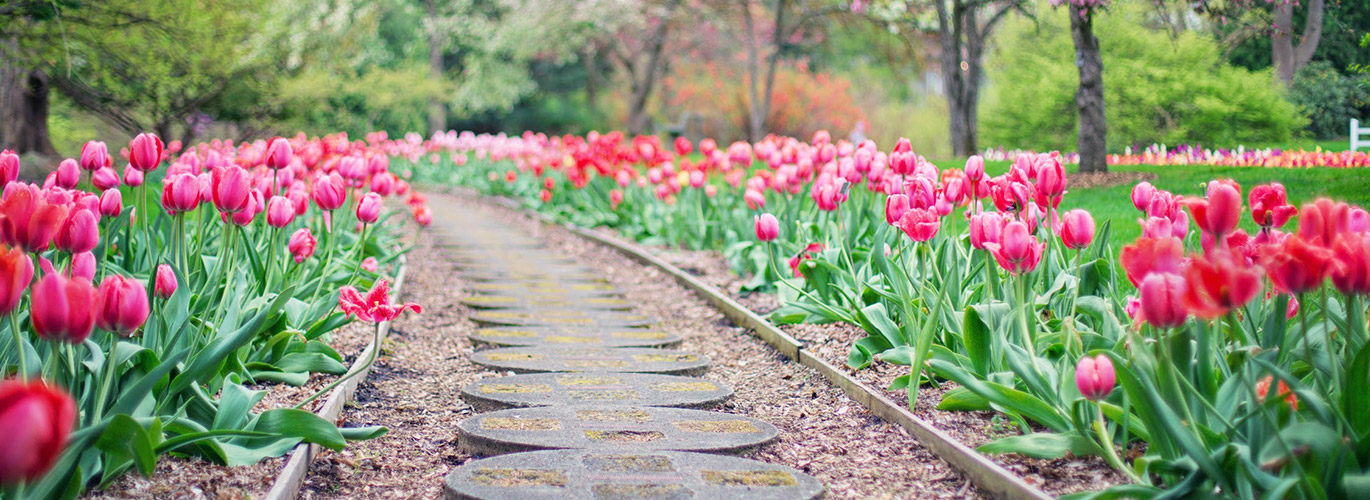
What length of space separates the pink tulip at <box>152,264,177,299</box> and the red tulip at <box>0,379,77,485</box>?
2186 mm

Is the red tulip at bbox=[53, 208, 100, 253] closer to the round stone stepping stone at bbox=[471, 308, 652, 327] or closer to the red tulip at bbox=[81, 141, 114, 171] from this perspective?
the red tulip at bbox=[81, 141, 114, 171]

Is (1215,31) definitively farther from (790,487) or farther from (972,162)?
(790,487)

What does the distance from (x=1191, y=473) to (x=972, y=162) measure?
6.65 ft

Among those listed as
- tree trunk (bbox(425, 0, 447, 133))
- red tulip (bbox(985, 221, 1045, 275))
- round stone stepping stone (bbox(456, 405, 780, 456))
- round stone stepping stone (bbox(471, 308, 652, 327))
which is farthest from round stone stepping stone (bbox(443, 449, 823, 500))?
tree trunk (bbox(425, 0, 447, 133))

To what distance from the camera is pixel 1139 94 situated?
11.6 m

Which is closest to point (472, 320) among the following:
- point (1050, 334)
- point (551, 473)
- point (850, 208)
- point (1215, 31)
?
point (850, 208)

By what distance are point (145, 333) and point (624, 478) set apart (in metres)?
1.56

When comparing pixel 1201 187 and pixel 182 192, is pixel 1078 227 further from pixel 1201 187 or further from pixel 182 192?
pixel 182 192

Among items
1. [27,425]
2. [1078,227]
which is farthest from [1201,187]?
[27,425]

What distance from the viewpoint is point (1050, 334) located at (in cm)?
367

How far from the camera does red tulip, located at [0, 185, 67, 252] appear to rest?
2.45 metres

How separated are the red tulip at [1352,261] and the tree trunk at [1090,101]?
311 inches

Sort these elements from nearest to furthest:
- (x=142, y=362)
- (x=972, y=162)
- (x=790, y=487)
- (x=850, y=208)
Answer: (x=142, y=362), (x=790, y=487), (x=972, y=162), (x=850, y=208)

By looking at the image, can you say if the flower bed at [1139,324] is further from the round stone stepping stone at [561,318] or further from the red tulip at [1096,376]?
the round stone stepping stone at [561,318]
